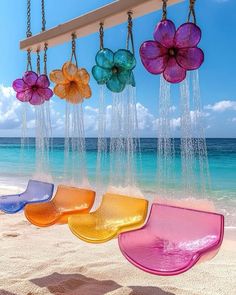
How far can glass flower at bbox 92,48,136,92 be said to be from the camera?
Answer: 4.04 meters

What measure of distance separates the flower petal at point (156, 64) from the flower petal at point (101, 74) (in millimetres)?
666

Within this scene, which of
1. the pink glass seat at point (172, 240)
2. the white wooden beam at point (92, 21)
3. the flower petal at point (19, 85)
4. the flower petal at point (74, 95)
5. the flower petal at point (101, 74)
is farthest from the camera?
Result: the flower petal at point (19, 85)

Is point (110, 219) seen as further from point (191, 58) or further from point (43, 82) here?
point (43, 82)

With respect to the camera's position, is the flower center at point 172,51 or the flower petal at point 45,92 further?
the flower petal at point 45,92

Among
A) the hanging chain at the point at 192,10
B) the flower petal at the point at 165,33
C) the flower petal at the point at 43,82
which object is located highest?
the hanging chain at the point at 192,10

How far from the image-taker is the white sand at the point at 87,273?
4.14m

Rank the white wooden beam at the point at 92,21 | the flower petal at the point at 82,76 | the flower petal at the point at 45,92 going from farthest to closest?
1. the flower petal at the point at 45,92
2. the flower petal at the point at 82,76
3. the white wooden beam at the point at 92,21

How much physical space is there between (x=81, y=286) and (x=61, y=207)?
962 millimetres

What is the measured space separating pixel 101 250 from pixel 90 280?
124 cm

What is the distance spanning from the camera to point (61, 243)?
6000 millimetres

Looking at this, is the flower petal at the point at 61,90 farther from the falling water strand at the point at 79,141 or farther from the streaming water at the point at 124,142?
the streaming water at the point at 124,142

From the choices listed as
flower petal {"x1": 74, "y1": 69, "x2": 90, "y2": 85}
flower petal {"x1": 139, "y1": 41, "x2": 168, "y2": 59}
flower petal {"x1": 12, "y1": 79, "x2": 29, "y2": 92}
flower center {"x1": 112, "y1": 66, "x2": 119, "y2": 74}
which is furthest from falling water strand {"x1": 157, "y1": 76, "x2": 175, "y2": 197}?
flower petal {"x1": 12, "y1": 79, "x2": 29, "y2": 92}

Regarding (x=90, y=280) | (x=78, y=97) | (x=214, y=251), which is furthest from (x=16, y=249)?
(x=214, y=251)

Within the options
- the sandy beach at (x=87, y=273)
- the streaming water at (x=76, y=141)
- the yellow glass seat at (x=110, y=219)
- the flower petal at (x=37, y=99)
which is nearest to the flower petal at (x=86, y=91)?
the streaming water at (x=76, y=141)
